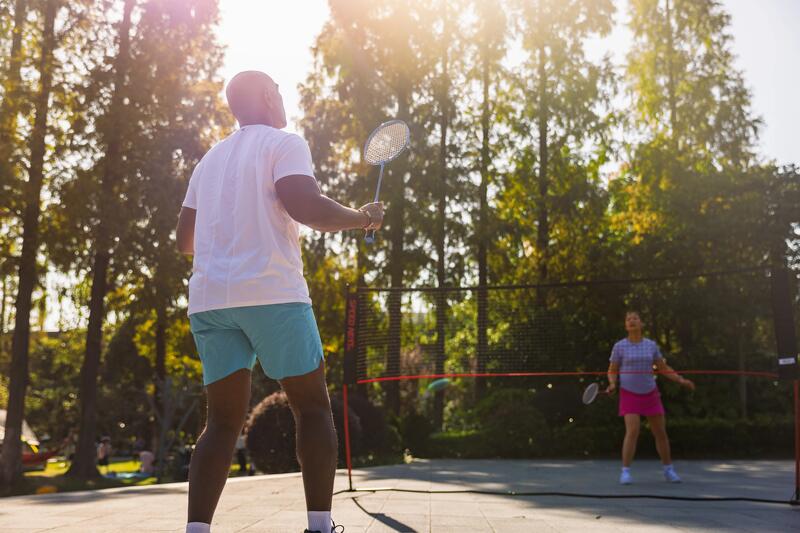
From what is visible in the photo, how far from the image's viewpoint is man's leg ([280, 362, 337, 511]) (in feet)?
11.8

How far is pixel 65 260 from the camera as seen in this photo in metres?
18.9

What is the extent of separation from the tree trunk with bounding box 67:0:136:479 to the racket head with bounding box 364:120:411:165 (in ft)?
45.7

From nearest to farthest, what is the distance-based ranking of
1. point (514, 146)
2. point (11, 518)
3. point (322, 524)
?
1. point (322, 524)
2. point (11, 518)
3. point (514, 146)

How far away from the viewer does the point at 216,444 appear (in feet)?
11.9

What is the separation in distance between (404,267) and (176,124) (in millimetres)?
7464

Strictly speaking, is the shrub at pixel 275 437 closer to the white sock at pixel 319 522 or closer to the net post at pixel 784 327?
the net post at pixel 784 327

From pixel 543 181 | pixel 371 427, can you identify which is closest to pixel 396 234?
pixel 543 181

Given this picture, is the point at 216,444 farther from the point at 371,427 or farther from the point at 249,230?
the point at 371,427

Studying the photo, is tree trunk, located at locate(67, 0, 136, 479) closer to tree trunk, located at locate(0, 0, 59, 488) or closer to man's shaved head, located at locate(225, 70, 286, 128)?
tree trunk, located at locate(0, 0, 59, 488)

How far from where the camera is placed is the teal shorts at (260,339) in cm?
355

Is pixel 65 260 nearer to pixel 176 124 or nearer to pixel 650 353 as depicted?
pixel 176 124

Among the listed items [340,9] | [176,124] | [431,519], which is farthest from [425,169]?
[431,519]


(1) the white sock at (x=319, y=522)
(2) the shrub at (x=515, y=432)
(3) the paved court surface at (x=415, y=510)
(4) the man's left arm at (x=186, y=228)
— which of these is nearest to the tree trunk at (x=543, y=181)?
(2) the shrub at (x=515, y=432)

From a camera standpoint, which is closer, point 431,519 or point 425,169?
point 431,519
